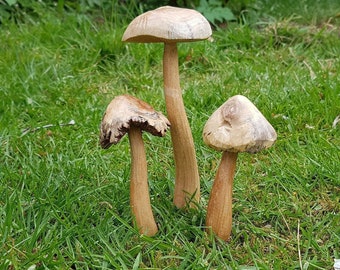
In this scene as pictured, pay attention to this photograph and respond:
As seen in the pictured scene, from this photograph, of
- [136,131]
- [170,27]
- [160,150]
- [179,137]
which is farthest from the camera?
[160,150]

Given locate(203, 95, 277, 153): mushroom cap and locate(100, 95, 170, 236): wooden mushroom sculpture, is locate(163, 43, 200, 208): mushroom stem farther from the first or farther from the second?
locate(203, 95, 277, 153): mushroom cap

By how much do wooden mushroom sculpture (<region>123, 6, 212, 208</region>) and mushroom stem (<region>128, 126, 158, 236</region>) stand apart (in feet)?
0.66

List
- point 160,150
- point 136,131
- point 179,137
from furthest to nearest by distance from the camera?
point 160,150 → point 179,137 → point 136,131

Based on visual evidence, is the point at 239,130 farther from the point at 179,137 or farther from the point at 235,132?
the point at 179,137

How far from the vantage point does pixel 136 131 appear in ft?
8.73

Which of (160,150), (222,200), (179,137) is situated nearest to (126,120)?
(179,137)

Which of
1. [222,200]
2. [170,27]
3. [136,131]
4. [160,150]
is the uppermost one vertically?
[170,27]

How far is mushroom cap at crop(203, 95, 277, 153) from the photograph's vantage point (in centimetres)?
243

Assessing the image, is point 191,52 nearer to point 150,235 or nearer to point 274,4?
point 274,4

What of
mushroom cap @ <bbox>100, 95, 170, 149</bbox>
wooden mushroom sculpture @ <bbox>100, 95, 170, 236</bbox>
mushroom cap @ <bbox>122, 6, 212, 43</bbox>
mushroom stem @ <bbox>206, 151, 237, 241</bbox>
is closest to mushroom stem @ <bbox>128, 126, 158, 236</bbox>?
wooden mushroom sculpture @ <bbox>100, 95, 170, 236</bbox>

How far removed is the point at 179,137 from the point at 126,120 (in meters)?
0.40

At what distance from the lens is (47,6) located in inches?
237

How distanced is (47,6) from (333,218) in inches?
159

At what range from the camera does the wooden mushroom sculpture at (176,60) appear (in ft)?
8.00
